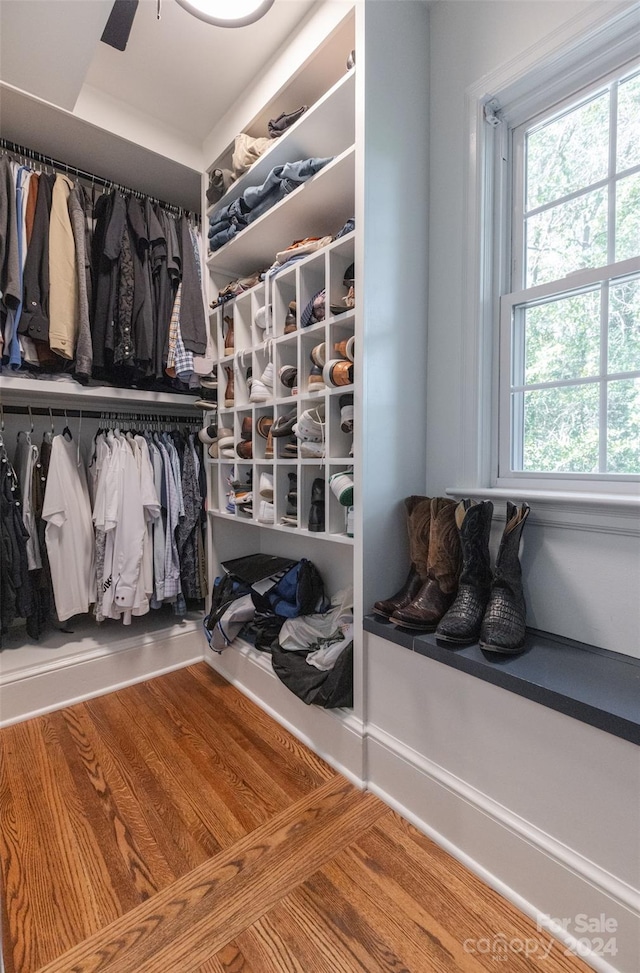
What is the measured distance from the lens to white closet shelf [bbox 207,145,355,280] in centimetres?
146

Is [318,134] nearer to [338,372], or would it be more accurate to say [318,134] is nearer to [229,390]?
[338,372]

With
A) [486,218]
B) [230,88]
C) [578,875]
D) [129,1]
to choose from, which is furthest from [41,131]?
[578,875]

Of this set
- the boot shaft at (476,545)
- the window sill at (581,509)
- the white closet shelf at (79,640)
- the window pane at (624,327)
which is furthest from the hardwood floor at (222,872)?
the window pane at (624,327)

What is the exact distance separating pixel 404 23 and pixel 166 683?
2.78 m

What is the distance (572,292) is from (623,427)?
44 cm

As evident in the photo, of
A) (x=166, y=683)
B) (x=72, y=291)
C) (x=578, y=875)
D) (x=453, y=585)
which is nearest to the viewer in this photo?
(x=578, y=875)

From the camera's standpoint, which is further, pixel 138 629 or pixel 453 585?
pixel 138 629

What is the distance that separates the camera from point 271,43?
1578 mm

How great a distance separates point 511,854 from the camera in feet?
3.34

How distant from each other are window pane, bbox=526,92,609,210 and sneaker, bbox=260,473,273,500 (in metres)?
1.34

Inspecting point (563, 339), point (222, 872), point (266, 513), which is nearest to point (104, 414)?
point (266, 513)

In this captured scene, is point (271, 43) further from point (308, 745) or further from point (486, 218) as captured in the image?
point (308, 745)

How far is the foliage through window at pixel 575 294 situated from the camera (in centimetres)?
117

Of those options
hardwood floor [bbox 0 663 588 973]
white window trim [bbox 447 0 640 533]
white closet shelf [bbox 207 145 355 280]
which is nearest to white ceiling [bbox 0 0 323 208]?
white closet shelf [bbox 207 145 355 280]
